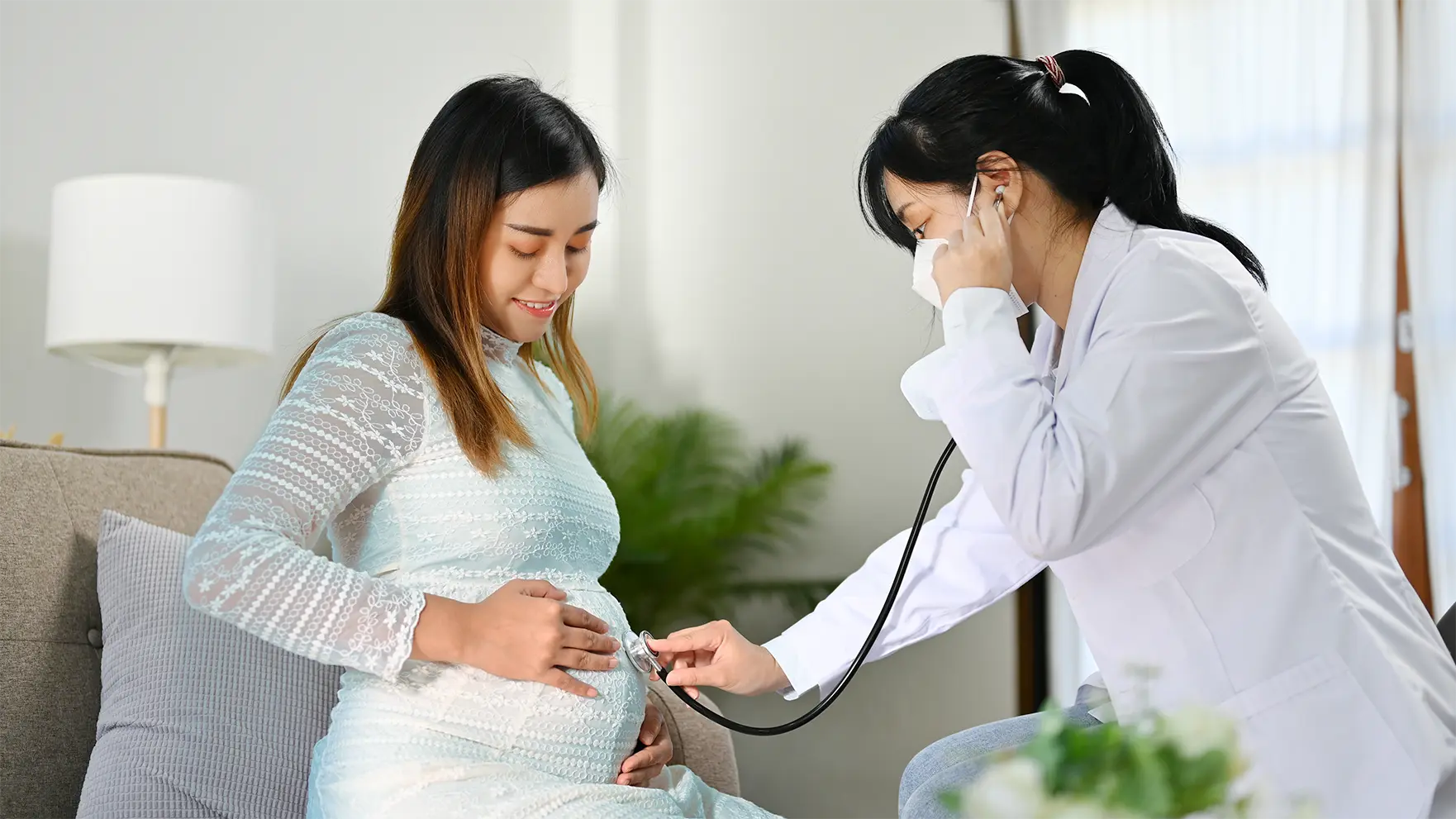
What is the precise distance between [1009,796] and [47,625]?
1331 millimetres

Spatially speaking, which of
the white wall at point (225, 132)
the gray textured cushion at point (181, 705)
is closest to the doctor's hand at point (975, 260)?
the gray textured cushion at point (181, 705)

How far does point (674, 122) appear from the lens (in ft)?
12.1

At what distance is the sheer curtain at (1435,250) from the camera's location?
3.00 m

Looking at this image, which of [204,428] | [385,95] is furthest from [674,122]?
[204,428]

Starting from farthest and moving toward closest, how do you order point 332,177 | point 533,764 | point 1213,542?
point 332,177, point 533,764, point 1213,542

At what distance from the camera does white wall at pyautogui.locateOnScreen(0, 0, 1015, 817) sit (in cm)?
311

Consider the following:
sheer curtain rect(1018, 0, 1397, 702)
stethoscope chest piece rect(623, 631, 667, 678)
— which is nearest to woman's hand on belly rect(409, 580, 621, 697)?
stethoscope chest piece rect(623, 631, 667, 678)

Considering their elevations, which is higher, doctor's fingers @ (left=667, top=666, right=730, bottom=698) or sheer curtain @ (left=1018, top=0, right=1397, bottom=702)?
sheer curtain @ (left=1018, top=0, right=1397, bottom=702)

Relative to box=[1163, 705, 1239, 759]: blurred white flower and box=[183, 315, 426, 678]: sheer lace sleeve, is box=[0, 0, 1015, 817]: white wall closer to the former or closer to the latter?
box=[183, 315, 426, 678]: sheer lace sleeve

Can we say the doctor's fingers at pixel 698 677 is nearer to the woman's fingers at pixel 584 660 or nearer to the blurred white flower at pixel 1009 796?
the woman's fingers at pixel 584 660

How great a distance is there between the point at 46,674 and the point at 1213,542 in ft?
4.28

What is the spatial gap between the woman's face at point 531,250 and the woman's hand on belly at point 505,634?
1.25 ft

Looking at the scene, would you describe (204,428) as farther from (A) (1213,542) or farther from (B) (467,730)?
(A) (1213,542)

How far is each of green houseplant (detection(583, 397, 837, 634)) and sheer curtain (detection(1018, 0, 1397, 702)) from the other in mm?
843
